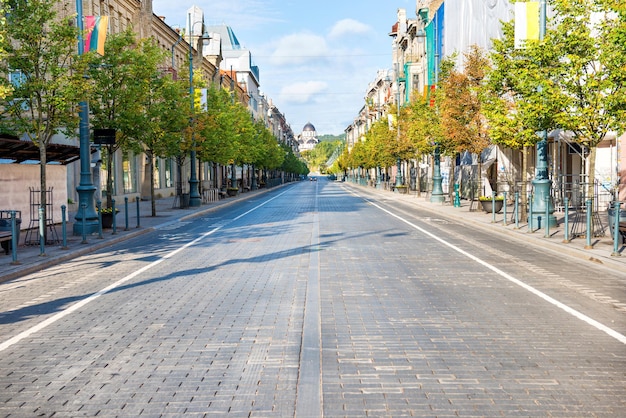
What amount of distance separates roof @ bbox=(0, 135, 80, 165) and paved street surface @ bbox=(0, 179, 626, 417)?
4.50 m

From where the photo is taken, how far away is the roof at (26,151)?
57.1ft

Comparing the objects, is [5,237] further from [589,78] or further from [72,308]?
[589,78]

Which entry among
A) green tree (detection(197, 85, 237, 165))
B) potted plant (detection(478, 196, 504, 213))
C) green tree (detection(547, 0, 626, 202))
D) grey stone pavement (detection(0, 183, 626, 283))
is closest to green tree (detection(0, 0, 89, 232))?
grey stone pavement (detection(0, 183, 626, 283))

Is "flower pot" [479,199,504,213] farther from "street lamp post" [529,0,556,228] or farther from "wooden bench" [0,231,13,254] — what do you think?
"wooden bench" [0,231,13,254]

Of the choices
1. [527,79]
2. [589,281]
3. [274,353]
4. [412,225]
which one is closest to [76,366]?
[274,353]

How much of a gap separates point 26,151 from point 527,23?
14.7 metres

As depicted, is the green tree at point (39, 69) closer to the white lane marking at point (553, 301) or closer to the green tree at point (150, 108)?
the green tree at point (150, 108)

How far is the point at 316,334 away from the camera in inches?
275

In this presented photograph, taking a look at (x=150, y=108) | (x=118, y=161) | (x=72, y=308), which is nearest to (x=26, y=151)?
(x=150, y=108)

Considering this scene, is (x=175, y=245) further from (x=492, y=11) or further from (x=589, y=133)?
(x=492, y=11)

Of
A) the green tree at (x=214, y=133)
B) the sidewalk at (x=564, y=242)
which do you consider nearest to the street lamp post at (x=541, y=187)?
the sidewalk at (x=564, y=242)

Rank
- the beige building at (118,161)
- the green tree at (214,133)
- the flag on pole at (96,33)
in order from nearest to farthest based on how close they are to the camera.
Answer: the flag on pole at (96,33), the beige building at (118,161), the green tree at (214,133)

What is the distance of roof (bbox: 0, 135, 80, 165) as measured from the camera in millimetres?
17406

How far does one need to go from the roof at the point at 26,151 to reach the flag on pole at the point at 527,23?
535 inches
